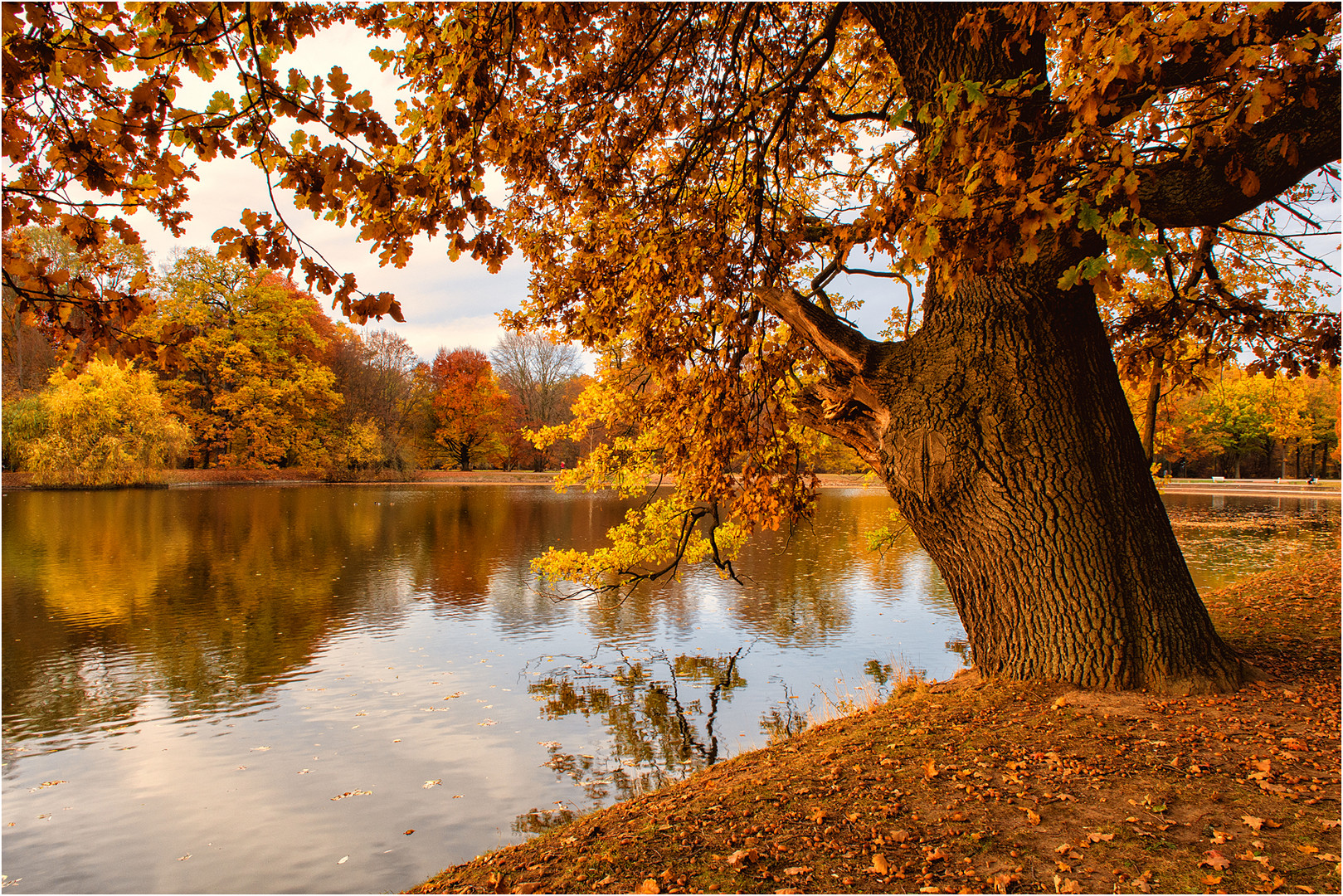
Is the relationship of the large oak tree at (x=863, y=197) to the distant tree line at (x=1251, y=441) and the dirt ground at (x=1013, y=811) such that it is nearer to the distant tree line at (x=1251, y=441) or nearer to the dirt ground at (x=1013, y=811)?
the dirt ground at (x=1013, y=811)

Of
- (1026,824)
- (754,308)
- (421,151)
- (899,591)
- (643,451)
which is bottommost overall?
(899,591)

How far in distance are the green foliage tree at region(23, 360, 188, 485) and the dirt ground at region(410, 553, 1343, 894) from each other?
37103 mm

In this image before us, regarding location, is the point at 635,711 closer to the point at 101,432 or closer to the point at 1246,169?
the point at 1246,169

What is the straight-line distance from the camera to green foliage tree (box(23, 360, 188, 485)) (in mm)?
32500

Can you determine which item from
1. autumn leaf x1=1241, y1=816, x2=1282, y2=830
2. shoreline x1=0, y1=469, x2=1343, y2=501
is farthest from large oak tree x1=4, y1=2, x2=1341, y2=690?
shoreline x1=0, y1=469, x2=1343, y2=501

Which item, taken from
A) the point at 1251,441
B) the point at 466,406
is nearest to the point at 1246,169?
the point at 466,406

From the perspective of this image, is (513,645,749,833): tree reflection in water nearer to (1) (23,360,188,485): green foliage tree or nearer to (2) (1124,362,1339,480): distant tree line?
(1) (23,360,188,485): green foliage tree

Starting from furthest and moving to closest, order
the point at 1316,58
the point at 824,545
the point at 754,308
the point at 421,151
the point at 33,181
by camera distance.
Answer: the point at 824,545 < the point at 754,308 < the point at 421,151 < the point at 1316,58 < the point at 33,181

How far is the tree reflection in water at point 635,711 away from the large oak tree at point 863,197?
8.13 ft

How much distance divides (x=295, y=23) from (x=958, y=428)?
460 cm

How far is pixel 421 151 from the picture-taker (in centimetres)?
416

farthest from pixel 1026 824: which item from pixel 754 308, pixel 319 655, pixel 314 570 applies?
pixel 314 570

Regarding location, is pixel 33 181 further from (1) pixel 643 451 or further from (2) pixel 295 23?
(1) pixel 643 451

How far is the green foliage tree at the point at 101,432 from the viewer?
3250 centimetres
